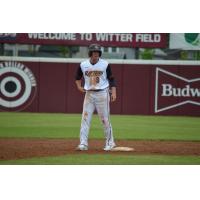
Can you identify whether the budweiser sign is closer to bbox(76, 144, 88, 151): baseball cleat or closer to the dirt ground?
the dirt ground

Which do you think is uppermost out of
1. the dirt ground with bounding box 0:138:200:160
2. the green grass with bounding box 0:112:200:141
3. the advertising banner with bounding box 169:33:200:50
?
the advertising banner with bounding box 169:33:200:50

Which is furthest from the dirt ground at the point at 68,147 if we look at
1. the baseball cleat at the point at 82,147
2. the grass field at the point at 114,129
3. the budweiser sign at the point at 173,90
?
the budweiser sign at the point at 173,90

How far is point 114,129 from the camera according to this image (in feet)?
41.4

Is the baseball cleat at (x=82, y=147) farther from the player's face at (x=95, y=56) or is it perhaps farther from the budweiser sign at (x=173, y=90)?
the budweiser sign at (x=173, y=90)

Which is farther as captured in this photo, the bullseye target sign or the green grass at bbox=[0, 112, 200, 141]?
the green grass at bbox=[0, 112, 200, 141]

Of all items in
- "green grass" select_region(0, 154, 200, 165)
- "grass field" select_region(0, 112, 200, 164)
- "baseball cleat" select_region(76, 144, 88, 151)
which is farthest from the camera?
"baseball cleat" select_region(76, 144, 88, 151)

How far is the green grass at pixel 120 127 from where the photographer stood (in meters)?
10.7

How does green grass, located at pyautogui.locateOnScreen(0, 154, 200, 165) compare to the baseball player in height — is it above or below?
below

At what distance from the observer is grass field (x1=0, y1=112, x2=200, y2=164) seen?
839cm

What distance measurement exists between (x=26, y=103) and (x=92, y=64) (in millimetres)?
2089

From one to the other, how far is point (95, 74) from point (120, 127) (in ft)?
12.5

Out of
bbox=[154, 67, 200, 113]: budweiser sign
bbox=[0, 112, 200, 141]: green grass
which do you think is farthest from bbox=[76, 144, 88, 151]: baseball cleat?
bbox=[154, 67, 200, 113]: budweiser sign

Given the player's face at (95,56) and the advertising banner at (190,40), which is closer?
the player's face at (95,56)

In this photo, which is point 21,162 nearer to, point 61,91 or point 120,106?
point 61,91
